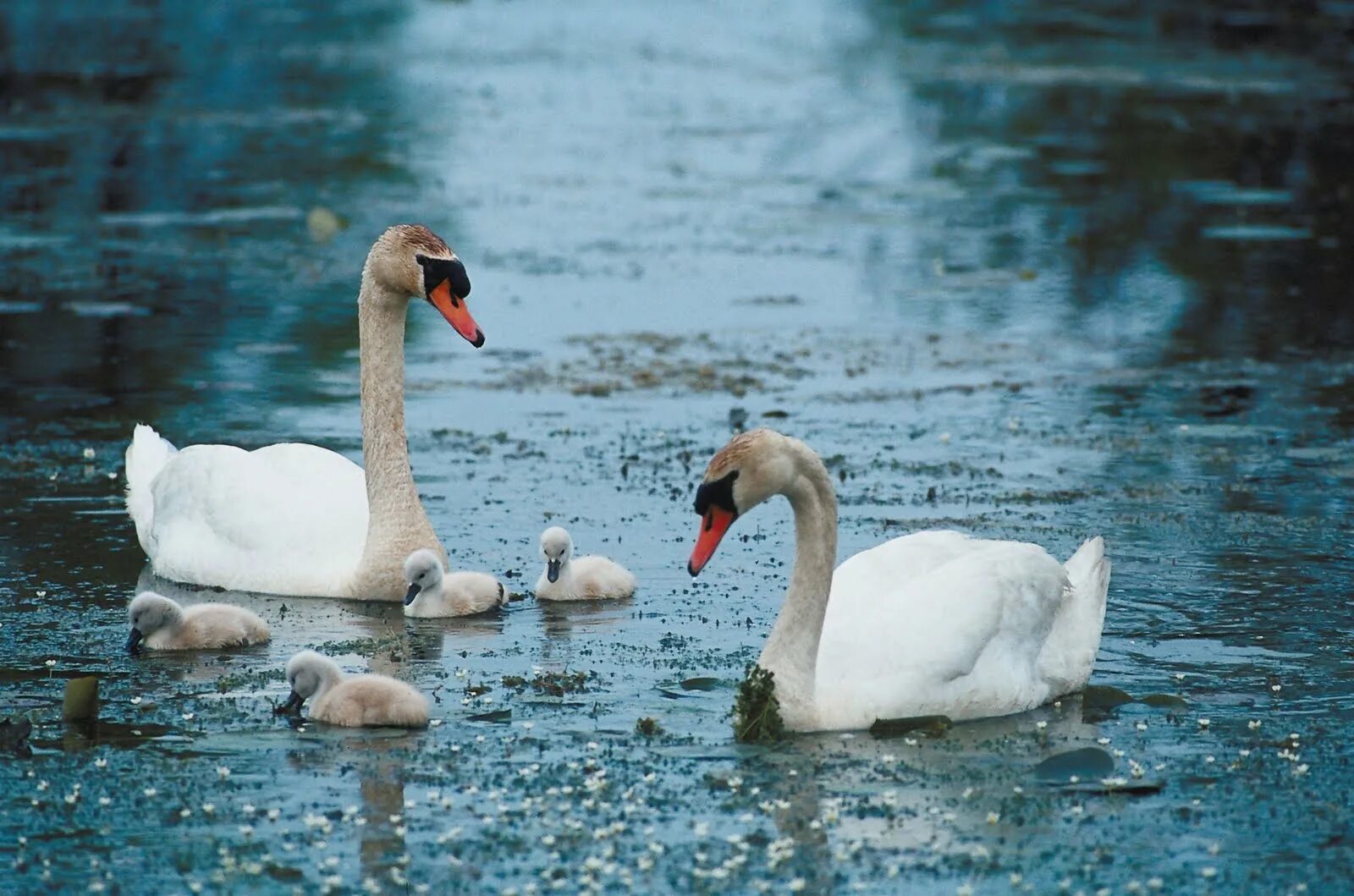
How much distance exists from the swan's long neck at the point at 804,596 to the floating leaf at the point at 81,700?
8.24ft

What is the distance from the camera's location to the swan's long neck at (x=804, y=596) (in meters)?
8.65

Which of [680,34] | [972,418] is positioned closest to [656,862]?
[972,418]

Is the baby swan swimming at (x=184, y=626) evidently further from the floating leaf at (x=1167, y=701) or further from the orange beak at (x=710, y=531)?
the floating leaf at (x=1167, y=701)

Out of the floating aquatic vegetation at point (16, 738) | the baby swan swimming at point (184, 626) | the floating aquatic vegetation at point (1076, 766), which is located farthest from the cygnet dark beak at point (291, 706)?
the floating aquatic vegetation at point (1076, 766)

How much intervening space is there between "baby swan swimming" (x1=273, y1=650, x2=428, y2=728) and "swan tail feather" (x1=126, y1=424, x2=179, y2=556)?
10.2ft

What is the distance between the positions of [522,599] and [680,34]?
29.1 meters

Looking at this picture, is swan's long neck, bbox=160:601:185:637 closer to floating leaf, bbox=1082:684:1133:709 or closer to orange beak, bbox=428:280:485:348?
orange beak, bbox=428:280:485:348

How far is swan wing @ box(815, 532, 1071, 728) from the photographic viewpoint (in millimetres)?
8820

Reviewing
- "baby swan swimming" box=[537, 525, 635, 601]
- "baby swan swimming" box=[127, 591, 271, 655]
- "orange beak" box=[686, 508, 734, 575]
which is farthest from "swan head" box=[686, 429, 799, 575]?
"baby swan swimming" box=[127, 591, 271, 655]

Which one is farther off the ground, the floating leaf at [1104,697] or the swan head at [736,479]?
the swan head at [736,479]

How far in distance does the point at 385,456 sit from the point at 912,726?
3606mm

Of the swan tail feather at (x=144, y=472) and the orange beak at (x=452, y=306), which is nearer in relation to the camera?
the orange beak at (x=452, y=306)

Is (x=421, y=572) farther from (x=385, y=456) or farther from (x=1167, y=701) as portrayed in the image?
(x=1167, y=701)

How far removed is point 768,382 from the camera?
15914 mm
